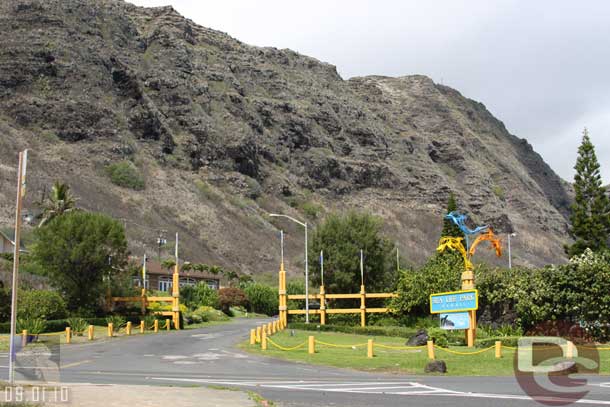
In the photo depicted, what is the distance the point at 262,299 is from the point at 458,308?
58.2 meters

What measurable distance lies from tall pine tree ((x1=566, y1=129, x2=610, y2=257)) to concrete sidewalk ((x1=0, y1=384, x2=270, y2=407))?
53777 mm

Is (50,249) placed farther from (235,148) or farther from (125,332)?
(235,148)

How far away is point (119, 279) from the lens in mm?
54938

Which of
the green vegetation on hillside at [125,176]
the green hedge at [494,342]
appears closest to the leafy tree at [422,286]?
the green hedge at [494,342]

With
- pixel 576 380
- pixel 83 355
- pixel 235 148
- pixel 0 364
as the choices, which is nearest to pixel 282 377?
pixel 576 380

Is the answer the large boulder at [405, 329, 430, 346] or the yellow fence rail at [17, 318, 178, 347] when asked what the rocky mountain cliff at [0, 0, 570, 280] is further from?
the large boulder at [405, 329, 430, 346]

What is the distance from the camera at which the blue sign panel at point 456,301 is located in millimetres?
31578

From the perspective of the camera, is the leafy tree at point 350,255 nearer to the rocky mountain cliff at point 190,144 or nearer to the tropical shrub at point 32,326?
the tropical shrub at point 32,326

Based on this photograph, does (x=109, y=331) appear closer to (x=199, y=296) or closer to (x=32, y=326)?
(x=32, y=326)

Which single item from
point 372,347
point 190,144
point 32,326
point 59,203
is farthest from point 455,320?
point 190,144

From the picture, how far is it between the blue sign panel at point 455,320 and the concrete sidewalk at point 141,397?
56.8 ft

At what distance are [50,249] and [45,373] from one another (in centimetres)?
3095

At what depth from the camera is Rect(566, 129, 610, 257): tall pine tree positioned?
6438cm

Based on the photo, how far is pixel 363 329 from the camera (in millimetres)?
44938
